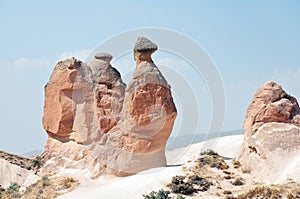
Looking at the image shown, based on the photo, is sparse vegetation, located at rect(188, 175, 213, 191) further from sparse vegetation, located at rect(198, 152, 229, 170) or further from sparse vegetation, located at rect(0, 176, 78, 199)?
sparse vegetation, located at rect(0, 176, 78, 199)

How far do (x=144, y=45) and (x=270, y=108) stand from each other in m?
6.69

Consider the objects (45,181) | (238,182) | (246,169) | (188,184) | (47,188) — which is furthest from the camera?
(45,181)

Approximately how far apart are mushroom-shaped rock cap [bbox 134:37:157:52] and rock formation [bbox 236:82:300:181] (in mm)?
5383

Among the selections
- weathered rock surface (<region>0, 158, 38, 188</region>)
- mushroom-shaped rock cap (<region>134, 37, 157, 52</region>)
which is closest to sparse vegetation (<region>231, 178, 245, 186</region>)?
mushroom-shaped rock cap (<region>134, 37, 157, 52</region>)

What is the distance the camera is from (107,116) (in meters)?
23.8

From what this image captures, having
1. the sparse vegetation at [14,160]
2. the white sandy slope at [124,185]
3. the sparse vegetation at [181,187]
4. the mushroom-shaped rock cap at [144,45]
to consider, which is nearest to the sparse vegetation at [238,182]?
the sparse vegetation at [181,187]

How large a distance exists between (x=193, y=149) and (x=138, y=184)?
1220cm

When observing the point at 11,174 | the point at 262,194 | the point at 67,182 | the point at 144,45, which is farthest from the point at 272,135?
the point at 11,174

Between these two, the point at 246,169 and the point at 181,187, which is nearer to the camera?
the point at 181,187

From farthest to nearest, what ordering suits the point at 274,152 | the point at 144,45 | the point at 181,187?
1. the point at 144,45
2. the point at 274,152
3. the point at 181,187

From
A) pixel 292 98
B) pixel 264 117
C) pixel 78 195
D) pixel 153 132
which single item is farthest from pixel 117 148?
pixel 292 98

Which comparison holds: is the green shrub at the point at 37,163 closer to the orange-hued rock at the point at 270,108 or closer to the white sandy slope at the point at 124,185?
the white sandy slope at the point at 124,185

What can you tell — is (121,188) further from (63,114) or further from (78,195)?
(63,114)

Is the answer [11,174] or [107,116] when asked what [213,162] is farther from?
[11,174]
